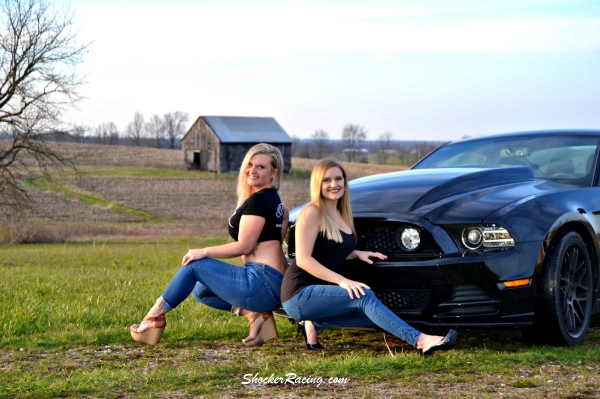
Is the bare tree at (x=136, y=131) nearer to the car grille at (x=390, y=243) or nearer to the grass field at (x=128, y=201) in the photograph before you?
the grass field at (x=128, y=201)

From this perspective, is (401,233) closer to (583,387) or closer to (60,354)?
(583,387)

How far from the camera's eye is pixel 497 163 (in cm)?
622

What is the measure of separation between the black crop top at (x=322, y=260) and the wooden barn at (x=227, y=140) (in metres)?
58.3

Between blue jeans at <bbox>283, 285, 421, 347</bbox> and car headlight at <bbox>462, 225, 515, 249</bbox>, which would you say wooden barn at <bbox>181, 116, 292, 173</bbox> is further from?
car headlight at <bbox>462, 225, 515, 249</bbox>

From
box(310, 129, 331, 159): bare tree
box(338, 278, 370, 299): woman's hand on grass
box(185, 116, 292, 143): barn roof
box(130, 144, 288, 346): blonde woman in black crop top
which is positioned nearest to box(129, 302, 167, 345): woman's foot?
box(130, 144, 288, 346): blonde woman in black crop top

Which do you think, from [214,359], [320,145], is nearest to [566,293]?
[214,359]

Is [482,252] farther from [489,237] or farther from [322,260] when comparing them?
[322,260]

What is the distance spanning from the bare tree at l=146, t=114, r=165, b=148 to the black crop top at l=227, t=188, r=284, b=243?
11344 cm

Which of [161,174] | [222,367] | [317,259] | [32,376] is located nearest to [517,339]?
[317,259]

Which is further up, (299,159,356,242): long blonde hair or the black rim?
(299,159,356,242): long blonde hair

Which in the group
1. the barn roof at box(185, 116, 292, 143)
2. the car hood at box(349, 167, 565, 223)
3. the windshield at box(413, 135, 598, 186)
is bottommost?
the car hood at box(349, 167, 565, 223)

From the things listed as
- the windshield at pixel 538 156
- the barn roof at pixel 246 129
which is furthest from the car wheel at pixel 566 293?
the barn roof at pixel 246 129

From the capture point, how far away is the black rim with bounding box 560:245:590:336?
4867 millimetres

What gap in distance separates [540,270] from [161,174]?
5933 cm
